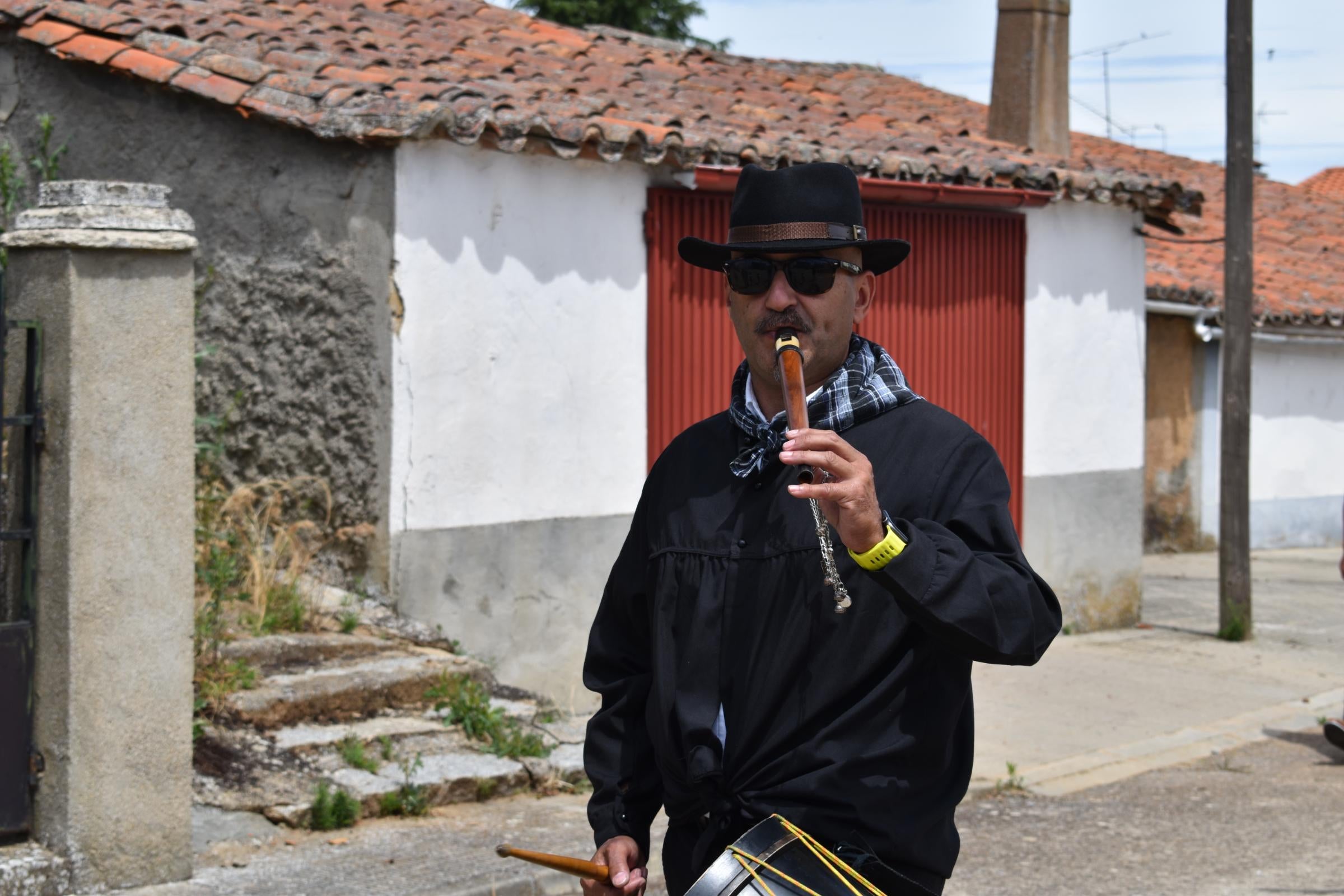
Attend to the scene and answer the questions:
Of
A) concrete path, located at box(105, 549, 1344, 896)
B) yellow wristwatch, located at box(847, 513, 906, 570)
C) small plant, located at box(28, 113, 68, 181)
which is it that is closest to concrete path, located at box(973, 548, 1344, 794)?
concrete path, located at box(105, 549, 1344, 896)

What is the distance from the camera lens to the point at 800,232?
2773 millimetres

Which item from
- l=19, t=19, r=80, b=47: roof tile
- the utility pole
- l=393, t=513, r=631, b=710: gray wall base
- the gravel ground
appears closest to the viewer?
the gravel ground

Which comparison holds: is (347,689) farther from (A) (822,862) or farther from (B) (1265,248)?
(B) (1265,248)

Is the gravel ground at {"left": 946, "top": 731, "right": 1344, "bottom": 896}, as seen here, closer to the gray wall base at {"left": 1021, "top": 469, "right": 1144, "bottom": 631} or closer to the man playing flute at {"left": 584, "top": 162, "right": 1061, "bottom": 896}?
the man playing flute at {"left": 584, "top": 162, "right": 1061, "bottom": 896}

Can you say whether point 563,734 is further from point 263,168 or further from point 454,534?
point 263,168

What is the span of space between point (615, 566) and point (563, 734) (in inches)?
177

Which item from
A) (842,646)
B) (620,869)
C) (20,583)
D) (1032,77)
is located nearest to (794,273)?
(842,646)

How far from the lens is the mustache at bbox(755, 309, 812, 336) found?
2.76 metres

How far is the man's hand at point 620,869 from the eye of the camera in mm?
2809

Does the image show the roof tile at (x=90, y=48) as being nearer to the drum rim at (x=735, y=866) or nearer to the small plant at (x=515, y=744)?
the small plant at (x=515, y=744)

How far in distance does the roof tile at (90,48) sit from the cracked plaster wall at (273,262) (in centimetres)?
17

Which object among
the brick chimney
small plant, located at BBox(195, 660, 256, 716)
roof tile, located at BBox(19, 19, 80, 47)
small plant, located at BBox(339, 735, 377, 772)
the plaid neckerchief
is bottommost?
small plant, located at BBox(339, 735, 377, 772)

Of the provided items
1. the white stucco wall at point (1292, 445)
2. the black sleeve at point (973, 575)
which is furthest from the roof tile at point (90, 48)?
the white stucco wall at point (1292, 445)

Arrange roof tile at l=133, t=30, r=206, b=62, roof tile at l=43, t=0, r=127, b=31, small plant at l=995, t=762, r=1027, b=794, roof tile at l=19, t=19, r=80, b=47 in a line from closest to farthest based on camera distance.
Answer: small plant at l=995, t=762, r=1027, b=794, roof tile at l=133, t=30, r=206, b=62, roof tile at l=19, t=19, r=80, b=47, roof tile at l=43, t=0, r=127, b=31
